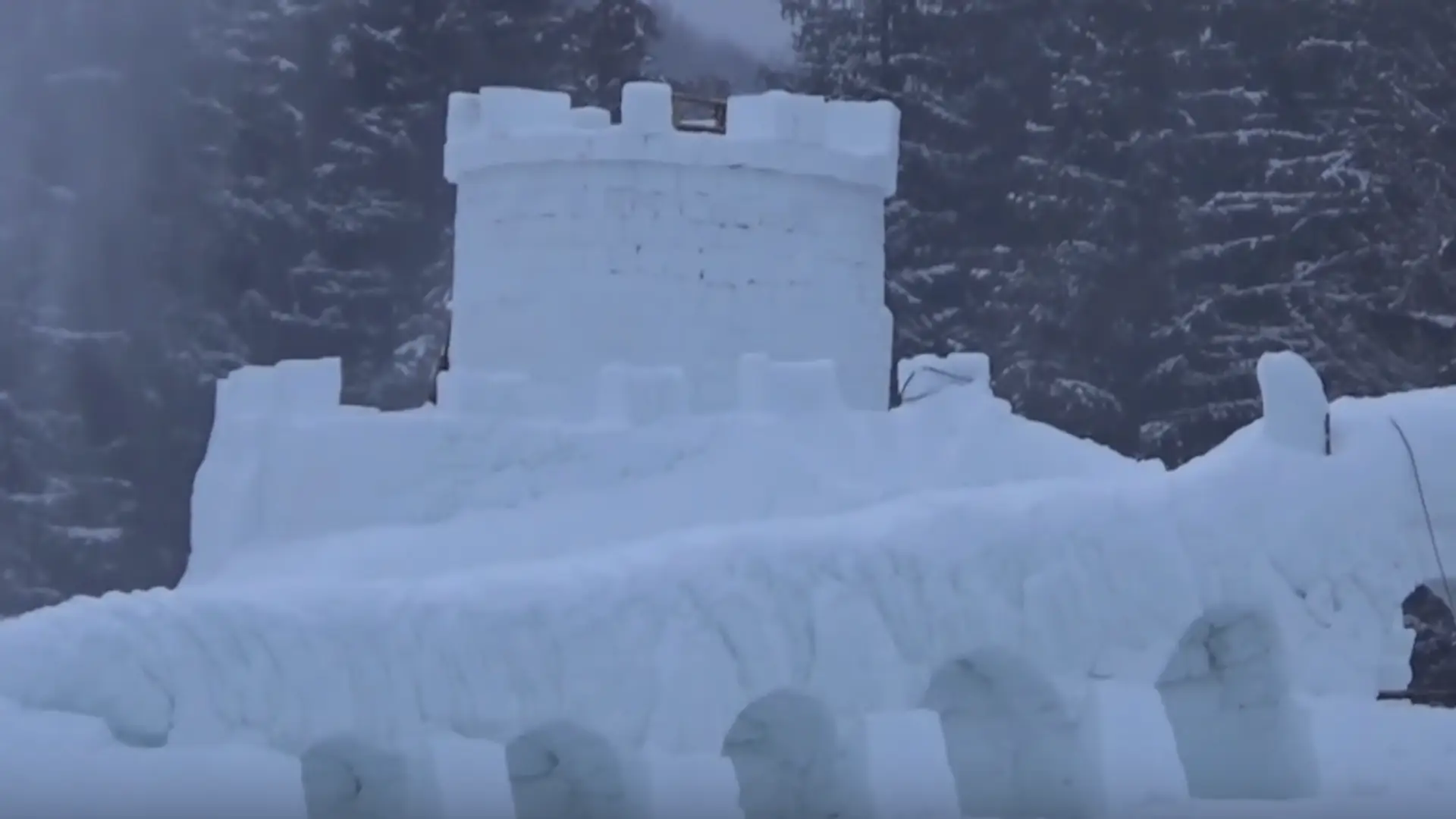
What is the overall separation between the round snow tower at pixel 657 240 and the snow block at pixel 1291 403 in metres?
3.71

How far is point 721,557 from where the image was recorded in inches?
366

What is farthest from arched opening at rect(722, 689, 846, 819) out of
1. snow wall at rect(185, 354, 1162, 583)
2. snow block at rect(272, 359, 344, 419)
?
snow block at rect(272, 359, 344, 419)

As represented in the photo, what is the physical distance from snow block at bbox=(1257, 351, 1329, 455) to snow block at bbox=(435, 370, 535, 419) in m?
4.91

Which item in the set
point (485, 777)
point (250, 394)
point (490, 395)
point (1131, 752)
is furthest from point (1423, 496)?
point (250, 394)

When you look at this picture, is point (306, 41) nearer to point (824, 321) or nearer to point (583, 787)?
point (824, 321)

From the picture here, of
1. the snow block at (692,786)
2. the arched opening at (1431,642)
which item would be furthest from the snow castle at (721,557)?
the arched opening at (1431,642)

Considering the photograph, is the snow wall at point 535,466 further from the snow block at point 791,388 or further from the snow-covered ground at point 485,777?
the snow-covered ground at point 485,777

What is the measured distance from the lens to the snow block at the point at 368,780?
8148 mm

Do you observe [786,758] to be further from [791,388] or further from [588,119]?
[588,119]

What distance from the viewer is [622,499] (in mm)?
12367

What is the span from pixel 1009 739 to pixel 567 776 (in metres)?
2.51

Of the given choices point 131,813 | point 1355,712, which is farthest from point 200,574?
point 1355,712

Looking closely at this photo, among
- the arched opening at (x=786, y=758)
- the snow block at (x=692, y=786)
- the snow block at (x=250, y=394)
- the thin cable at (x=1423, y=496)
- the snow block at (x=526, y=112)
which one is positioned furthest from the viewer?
the snow block at (x=526, y=112)

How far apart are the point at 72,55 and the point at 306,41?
3.35 m
